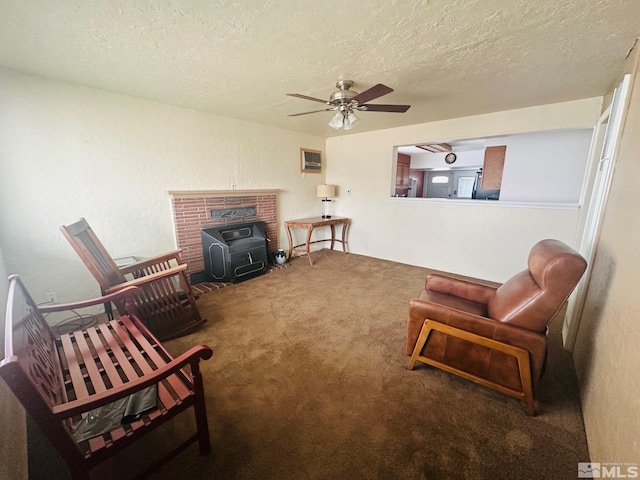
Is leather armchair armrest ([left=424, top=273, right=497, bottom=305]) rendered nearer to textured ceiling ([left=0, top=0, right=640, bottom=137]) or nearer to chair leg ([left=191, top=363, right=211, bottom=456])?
textured ceiling ([left=0, top=0, right=640, bottom=137])

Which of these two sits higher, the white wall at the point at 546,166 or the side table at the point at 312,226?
the white wall at the point at 546,166

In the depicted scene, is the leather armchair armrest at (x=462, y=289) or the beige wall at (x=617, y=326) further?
the leather armchair armrest at (x=462, y=289)

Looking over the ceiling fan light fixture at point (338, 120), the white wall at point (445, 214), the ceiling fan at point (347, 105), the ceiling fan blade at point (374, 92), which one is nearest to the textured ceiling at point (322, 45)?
the ceiling fan at point (347, 105)

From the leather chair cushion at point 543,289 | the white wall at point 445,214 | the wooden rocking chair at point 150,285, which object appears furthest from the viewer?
the white wall at point 445,214

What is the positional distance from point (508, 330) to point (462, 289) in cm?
64

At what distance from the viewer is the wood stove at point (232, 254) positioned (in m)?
3.50

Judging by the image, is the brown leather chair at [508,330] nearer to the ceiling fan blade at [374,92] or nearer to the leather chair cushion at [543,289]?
the leather chair cushion at [543,289]

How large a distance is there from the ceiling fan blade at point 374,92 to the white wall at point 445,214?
7.09 ft

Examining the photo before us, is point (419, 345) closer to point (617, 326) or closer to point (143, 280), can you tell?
point (617, 326)

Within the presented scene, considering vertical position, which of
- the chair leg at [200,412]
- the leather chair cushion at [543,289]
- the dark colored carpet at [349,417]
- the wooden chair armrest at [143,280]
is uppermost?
the leather chair cushion at [543,289]

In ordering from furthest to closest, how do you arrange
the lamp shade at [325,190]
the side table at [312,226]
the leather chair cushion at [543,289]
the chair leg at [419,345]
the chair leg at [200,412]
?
the lamp shade at [325,190] → the side table at [312,226] → the chair leg at [419,345] → the leather chair cushion at [543,289] → the chair leg at [200,412]

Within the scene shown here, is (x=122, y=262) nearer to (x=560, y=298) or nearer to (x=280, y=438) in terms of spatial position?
(x=280, y=438)

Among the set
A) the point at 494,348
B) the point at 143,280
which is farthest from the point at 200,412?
the point at 494,348

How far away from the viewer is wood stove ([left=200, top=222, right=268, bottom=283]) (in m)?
3.50
